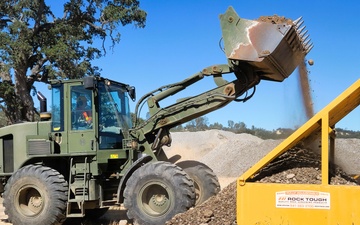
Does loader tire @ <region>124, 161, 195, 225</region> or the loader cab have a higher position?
the loader cab

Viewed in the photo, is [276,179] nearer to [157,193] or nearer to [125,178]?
[157,193]

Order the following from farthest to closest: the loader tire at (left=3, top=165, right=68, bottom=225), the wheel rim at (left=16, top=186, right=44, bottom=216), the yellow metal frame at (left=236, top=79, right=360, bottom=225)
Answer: the wheel rim at (left=16, top=186, right=44, bottom=216) → the loader tire at (left=3, top=165, right=68, bottom=225) → the yellow metal frame at (left=236, top=79, right=360, bottom=225)

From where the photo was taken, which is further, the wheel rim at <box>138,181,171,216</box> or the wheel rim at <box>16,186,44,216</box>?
the wheel rim at <box>16,186,44,216</box>

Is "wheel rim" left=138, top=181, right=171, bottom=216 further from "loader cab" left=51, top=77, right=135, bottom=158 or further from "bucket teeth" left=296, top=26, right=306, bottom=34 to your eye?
"bucket teeth" left=296, top=26, right=306, bottom=34

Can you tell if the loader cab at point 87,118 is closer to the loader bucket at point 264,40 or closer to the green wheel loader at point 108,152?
the green wheel loader at point 108,152

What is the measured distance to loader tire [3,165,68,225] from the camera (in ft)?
27.8

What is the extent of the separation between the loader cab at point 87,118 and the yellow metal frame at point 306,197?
4.27 meters

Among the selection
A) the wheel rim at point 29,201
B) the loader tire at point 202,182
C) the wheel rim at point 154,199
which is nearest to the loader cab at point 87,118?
the wheel rim at point 29,201

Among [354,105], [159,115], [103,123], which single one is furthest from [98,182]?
[354,105]

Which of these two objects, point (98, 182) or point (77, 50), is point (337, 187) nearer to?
point (98, 182)

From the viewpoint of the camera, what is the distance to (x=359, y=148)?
23.9m

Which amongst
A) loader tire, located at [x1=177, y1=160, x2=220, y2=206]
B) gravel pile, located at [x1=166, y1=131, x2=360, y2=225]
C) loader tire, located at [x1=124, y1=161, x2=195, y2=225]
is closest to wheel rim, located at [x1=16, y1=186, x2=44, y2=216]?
loader tire, located at [x1=124, y1=161, x2=195, y2=225]

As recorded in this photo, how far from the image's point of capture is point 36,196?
8.88 m

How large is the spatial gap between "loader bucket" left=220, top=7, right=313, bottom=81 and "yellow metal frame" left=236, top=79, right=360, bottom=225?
228 centimetres
